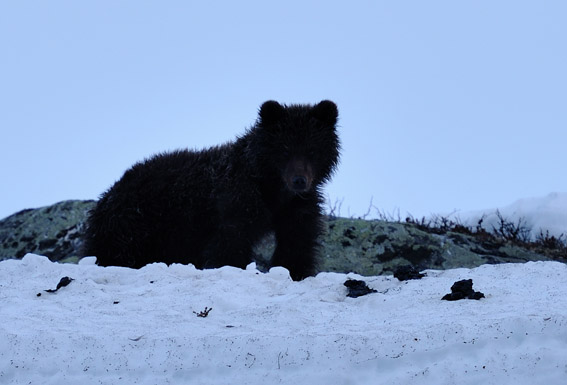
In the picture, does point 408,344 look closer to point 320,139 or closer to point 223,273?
point 223,273

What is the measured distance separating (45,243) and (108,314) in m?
7.08

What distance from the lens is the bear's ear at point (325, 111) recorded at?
10.0 m

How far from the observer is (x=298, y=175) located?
9.27 meters

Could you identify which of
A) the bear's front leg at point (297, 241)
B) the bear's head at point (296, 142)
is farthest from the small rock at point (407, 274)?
the bear's front leg at point (297, 241)

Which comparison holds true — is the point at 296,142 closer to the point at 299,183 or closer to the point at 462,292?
the point at 299,183

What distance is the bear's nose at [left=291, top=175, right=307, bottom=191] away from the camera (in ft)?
30.1

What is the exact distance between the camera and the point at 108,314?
246 inches

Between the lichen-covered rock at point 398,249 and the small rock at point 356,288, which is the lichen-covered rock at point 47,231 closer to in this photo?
the lichen-covered rock at point 398,249

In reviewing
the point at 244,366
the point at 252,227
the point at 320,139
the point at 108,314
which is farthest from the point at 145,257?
the point at 244,366

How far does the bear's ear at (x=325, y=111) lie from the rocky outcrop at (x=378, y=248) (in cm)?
176

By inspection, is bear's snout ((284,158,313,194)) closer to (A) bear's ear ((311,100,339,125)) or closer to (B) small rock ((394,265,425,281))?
(A) bear's ear ((311,100,339,125))

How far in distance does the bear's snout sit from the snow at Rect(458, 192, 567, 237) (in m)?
7.56

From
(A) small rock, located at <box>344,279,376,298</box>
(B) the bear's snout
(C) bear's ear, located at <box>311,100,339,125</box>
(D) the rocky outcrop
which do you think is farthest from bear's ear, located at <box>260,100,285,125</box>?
(A) small rock, located at <box>344,279,376,298</box>

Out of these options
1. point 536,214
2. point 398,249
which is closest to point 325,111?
point 398,249
